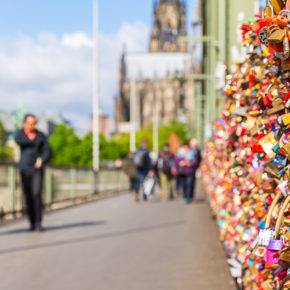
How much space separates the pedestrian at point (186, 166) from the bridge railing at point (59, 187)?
283cm

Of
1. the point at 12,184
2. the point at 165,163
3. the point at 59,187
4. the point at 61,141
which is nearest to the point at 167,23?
the point at 61,141

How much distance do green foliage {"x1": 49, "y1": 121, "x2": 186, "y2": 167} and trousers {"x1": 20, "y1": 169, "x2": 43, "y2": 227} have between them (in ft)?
113

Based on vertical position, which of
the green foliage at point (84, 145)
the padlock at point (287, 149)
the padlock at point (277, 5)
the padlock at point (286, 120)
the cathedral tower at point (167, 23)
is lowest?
the green foliage at point (84, 145)

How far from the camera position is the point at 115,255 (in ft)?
25.0

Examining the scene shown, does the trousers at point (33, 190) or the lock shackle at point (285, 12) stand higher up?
the lock shackle at point (285, 12)

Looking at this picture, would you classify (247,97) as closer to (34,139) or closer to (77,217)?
(34,139)

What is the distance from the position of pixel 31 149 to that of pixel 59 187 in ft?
19.8

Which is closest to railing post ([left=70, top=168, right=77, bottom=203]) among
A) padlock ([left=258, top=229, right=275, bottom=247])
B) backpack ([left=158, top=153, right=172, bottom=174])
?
backpack ([left=158, top=153, right=172, bottom=174])

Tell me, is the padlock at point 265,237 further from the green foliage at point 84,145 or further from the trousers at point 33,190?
the green foliage at point 84,145

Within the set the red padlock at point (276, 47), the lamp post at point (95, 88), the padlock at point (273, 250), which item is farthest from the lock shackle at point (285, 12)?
the lamp post at point (95, 88)

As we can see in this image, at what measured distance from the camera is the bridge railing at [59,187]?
1232 centimetres

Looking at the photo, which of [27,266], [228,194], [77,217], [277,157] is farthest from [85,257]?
[77,217]

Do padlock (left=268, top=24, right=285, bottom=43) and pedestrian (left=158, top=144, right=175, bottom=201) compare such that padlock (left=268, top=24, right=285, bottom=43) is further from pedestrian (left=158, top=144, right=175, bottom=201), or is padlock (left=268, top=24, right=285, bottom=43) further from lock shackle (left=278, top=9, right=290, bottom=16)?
pedestrian (left=158, top=144, right=175, bottom=201)

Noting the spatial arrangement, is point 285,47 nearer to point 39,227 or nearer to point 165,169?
point 39,227
